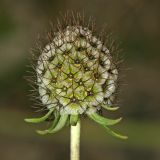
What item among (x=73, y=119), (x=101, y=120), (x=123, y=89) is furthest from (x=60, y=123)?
(x=123, y=89)

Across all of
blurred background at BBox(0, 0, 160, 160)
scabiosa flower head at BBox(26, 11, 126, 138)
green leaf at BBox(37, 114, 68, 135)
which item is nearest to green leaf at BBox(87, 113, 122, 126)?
scabiosa flower head at BBox(26, 11, 126, 138)

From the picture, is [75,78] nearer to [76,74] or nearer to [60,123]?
[76,74]

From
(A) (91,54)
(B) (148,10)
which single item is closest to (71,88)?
(A) (91,54)

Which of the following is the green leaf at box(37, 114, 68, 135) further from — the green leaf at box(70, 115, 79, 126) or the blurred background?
the blurred background

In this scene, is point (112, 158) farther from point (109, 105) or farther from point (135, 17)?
point (109, 105)

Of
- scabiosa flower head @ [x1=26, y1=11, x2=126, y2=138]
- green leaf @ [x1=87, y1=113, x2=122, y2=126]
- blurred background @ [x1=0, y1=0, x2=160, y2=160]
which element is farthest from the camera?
blurred background @ [x1=0, y1=0, x2=160, y2=160]

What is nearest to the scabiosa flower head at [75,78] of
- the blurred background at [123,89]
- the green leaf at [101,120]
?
the green leaf at [101,120]
